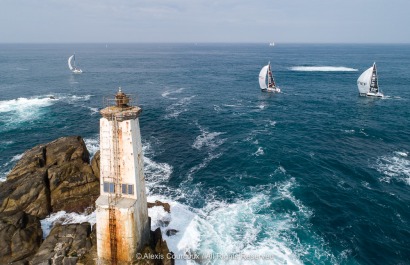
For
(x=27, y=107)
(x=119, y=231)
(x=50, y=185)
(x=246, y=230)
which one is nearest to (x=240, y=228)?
(x=246, y=230)

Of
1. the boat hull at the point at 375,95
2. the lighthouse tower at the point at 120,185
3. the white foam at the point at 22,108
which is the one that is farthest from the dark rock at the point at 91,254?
the boat hull at the point at 375,95

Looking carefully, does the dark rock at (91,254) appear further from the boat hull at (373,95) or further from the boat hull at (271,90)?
the boat hull at (373,95)

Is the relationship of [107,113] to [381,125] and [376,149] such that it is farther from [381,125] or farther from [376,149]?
[381,125]

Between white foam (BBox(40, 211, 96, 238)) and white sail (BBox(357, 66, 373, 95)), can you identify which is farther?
white sail (BBox(357, 66, 373, 95))

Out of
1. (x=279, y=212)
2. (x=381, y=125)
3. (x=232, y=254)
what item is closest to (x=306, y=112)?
(x=381, y=125)

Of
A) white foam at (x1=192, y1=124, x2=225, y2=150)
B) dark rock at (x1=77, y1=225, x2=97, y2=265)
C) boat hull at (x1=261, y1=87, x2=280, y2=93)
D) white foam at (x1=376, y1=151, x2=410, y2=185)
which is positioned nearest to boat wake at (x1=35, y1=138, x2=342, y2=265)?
dark rock at (x1=77, y1=225, x2=97, y2=265)

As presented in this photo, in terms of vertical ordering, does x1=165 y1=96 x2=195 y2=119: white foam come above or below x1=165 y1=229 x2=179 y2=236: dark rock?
above

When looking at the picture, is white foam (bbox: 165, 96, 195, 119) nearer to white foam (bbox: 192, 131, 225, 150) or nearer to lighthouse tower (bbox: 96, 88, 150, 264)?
white foam (bbox: 192, 131, 225, 150)
